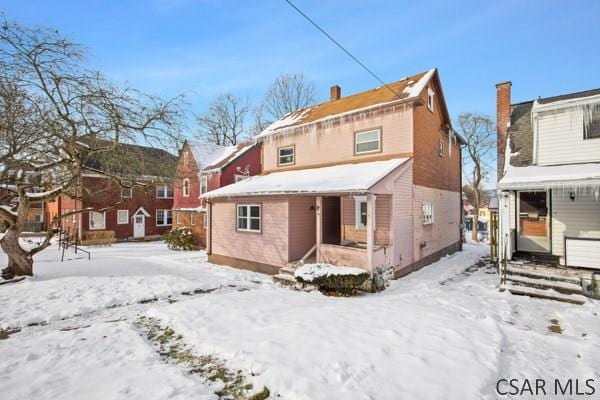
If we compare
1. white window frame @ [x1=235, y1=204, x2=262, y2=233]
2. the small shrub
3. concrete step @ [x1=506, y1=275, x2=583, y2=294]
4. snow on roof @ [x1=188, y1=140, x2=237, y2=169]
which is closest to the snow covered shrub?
snow on roof @ [x1=188, y1=140, x2=237, y2=169]

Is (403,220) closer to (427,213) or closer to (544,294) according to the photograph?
(427,213)

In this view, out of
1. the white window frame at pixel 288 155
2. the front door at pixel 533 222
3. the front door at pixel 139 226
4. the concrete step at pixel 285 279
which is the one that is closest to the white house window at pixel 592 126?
the front door at pixel 533 222

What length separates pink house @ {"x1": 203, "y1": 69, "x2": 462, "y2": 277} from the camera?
9.83 m

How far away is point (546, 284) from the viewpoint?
817cm

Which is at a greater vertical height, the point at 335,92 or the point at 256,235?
the point at 335,92

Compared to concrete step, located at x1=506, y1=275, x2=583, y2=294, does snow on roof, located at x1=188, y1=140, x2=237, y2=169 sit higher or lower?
higher

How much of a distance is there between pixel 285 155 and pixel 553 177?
10.7m

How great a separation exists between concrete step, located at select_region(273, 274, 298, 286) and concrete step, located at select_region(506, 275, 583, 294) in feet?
22.4

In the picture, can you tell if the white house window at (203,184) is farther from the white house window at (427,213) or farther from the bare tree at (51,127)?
→ the white house window at (427,213)

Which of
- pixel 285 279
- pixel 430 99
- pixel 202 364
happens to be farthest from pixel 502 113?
pixel 202 364

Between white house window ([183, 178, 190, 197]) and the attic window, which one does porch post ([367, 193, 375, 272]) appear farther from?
white house window ([183, 178, 190, 197])

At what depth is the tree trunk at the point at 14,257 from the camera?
29.6 feet

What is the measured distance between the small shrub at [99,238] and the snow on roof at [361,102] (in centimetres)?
1688

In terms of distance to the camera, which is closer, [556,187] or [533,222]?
[556,187]
